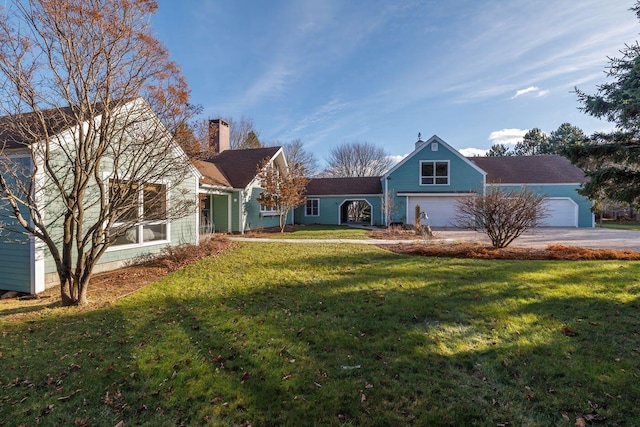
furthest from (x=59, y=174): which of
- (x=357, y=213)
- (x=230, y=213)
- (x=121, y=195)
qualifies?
(x=357, y=213)

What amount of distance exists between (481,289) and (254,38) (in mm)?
13512

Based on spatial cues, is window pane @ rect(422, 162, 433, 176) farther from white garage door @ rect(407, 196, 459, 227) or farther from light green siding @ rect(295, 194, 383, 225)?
light green siding @ rect(295, 194, 383, 225)

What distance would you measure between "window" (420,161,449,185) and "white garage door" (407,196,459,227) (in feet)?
3.98

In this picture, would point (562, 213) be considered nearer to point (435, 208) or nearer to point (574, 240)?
point (435, 208)

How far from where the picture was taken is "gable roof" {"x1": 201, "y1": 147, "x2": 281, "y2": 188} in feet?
58.4

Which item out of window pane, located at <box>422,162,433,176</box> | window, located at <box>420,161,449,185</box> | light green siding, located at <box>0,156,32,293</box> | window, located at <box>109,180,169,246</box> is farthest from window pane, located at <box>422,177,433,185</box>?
light green siding, located at <box>0,156,32,293</box>

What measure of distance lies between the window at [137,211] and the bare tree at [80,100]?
55 millimetres

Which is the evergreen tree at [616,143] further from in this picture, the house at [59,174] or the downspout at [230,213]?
the downspout at [230,213]

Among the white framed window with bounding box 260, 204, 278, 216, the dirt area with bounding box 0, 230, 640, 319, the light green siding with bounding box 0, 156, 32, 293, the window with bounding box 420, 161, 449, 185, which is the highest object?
the window with bounding box 420, 161, 449, 185

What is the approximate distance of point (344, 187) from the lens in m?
26.0

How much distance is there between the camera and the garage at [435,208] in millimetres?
22234

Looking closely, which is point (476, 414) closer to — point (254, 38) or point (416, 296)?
point (416, 296)

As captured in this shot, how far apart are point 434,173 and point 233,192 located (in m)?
14.6

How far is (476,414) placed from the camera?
2641mm
